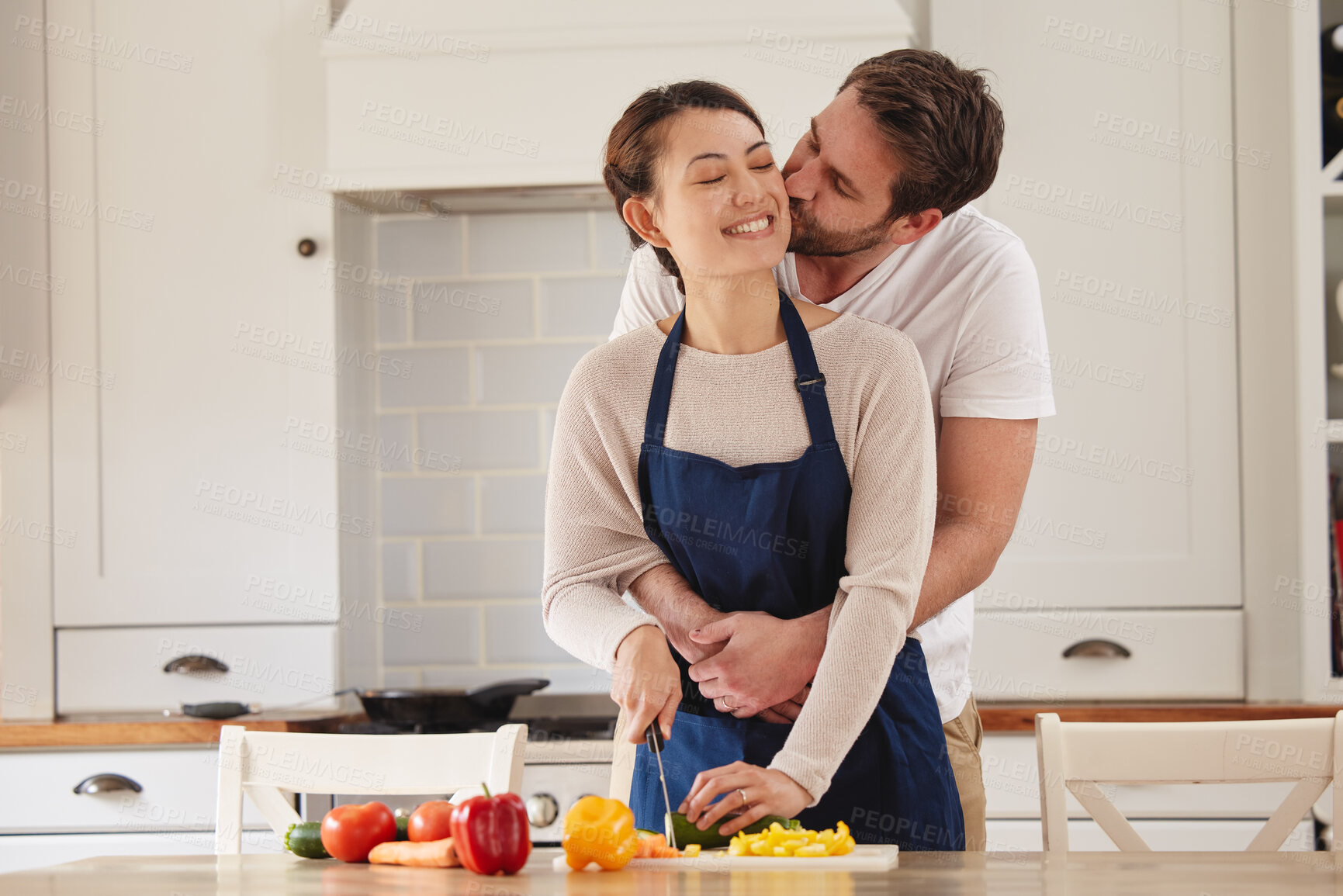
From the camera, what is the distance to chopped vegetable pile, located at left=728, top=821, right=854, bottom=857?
3.13 ft

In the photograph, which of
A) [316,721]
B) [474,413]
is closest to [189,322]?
[474,413]

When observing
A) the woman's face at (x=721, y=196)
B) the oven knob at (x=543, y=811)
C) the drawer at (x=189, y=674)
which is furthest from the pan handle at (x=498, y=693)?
the woman's face at (x=721, y=196)

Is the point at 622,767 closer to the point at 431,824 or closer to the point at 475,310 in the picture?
the point at 431,824

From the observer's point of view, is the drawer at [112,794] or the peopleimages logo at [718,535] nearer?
the peopleimages logo at [718,535]

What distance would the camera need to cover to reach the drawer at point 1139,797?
2023mm

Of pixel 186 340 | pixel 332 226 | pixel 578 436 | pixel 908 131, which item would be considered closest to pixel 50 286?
pixel 186 340

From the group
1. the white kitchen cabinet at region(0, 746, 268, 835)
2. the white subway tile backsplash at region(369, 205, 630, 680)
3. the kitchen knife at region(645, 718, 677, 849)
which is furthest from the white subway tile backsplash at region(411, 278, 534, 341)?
the kitchen knife at region(645, 718, 677, 849)

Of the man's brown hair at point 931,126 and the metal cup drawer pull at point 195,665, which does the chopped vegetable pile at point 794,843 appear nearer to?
the man's brown hair at point 931,126

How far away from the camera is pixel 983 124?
4.28ft

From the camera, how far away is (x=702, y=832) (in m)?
1.03

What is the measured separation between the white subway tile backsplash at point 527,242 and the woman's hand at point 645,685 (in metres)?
1.59

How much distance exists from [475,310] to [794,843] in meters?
1.83

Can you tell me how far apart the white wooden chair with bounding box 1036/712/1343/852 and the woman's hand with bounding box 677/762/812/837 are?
0.39 metres

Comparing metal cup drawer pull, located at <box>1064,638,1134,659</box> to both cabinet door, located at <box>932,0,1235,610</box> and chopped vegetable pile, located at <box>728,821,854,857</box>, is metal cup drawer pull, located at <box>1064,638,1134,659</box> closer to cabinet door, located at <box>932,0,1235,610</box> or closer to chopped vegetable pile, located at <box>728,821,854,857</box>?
cabinet door, located at <box>932,0,1235,610</box>
